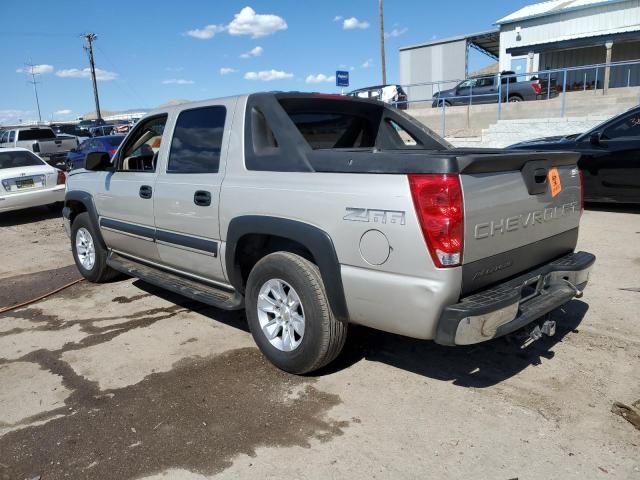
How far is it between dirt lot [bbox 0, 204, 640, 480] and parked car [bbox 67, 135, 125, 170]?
11890 mm

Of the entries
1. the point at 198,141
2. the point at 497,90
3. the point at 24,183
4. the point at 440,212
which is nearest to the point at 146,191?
the point at 198,141

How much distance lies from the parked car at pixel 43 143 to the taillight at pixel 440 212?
64.9 feet

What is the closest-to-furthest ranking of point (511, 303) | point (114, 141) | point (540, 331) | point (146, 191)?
point (511, 303)
point (540, 331)
point (146, 191)
point (114, 141)

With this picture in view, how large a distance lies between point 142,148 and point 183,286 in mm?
1754

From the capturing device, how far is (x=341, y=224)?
9.76 ft

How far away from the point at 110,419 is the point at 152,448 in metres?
0.46

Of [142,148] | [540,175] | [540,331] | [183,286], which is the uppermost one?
[142,148]

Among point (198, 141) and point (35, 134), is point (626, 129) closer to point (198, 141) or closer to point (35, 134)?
point (198, 141)

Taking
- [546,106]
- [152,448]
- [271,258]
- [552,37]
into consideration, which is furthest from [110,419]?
[552,37]

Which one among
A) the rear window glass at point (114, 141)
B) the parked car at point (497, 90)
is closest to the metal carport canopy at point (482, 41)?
the parked car at point (497, 90)

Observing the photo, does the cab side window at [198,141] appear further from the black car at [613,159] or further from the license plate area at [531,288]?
the black car at [613,159]

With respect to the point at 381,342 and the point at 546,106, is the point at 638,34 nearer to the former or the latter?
the point at 546,106

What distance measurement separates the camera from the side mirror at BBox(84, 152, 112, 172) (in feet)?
16.7

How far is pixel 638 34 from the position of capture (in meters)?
22.7
